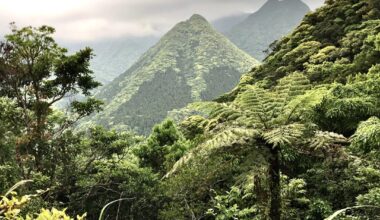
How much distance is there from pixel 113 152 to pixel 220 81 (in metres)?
163

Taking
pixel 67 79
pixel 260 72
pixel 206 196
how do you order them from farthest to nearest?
pixel 260 72, pixel 67 79, pixel 206 196

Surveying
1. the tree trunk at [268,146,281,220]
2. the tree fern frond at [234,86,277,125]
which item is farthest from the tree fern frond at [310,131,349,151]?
the tree fern frond at [234,86,277,125]

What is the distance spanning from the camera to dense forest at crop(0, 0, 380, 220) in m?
5.80

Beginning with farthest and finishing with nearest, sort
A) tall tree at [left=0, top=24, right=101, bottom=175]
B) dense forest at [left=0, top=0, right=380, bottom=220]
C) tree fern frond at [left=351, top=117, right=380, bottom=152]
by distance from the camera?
tall tree at [left=0, top=24, right=101, bottom=175] → tree fern frond at [left=351, top=117, right=380, bottom=152] → dense forest at [left=0, top=0, right=380, bottom=220]

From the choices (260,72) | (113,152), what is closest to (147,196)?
(113,152)

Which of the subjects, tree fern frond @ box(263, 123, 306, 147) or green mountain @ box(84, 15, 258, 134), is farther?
green mountain @ box(84, 15, 258, 134)

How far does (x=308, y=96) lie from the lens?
6035 mm

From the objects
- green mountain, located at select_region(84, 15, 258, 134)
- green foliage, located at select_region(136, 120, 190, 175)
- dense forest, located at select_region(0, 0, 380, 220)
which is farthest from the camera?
green mountain, located at select_region(84, 15, 258, 134)

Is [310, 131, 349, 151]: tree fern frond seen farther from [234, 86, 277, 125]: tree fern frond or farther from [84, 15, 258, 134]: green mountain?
[84, 15, 258, 134]: green mountain

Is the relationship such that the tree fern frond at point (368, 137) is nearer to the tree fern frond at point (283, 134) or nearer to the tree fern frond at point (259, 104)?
the tree fern frond at point (283, 134)

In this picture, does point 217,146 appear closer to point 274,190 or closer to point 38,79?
point 274,190

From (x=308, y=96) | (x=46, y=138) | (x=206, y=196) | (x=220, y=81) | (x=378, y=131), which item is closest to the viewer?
(x=308, y=96)

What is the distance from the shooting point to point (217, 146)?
5.39m

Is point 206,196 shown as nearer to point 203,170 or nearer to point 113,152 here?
point 203,170
